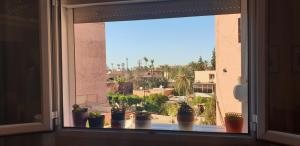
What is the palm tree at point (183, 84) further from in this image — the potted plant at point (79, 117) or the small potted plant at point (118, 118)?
the potted plant at point (79, 117)

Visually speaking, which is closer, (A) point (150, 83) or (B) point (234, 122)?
(B) point (234, 122)

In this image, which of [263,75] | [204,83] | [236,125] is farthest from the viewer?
[204,83]

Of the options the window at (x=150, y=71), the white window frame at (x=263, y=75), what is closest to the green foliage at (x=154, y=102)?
the window at (x=150, y=71)

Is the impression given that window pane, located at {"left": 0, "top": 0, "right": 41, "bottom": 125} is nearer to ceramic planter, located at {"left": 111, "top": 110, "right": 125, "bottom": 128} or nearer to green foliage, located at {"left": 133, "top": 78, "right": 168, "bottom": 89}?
ceramic planter, located at {"left": 111, "top": 110, "right": 125, "bottom": 128}

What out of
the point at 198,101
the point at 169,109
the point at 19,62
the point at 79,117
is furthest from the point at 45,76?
the point at 198,101

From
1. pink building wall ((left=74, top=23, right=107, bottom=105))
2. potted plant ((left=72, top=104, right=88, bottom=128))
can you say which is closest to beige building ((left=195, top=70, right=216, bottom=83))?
pink building wall ((left=74, top=23, right=107, bottom=105))

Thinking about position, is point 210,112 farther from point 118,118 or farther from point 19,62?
point 19,62

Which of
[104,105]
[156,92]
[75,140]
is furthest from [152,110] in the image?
[75,140]
